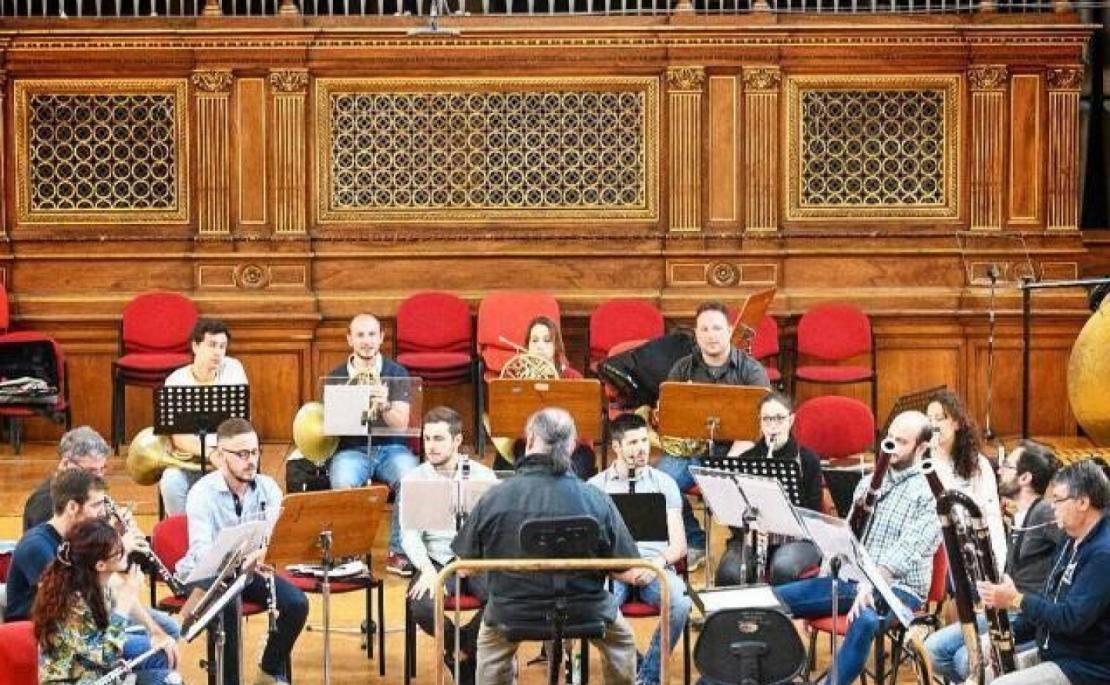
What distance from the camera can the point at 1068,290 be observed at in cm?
1407

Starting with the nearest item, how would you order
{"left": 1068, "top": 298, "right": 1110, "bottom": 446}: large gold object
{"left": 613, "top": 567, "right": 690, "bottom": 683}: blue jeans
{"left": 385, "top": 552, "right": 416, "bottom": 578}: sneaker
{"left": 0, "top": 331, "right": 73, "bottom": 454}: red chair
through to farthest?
{"left": 613, "top": 567, "right": 690, "bottom": 683}: blue jeans
{"left": 385, "top": 552, "right": 416, "bottom": 578}: sneaker
{"left": 1068, "top": 298, "right": 1110, "bottom": 446}: large gold object
{"left": 0, "top": 331, "right": 73, "bottom": 454}: red chair

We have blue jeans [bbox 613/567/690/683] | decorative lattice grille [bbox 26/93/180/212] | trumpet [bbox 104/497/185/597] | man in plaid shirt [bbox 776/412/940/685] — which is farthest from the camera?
decorative lattice grille [bbox 26/93/180/212]

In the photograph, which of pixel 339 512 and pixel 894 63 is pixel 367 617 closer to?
pixel 339 512

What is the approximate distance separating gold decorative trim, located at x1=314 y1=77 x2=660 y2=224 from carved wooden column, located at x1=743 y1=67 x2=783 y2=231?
0.57 meters

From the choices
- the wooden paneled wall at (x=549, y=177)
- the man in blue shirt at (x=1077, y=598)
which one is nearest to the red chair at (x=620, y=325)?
the wooden paneled wall at (x=549, y=177)

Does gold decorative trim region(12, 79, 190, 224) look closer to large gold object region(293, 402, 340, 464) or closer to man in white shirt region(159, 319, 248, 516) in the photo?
man in white shirt region(159, 319, 248, 516)

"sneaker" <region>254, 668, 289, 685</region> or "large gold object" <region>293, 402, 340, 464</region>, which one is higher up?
"large gold object" <region>293, 402, 340, 464</region>

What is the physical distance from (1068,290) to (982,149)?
1.03 meters

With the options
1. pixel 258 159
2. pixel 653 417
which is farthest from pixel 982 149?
pixel 258 159

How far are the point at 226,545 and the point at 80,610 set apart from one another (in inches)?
31.2

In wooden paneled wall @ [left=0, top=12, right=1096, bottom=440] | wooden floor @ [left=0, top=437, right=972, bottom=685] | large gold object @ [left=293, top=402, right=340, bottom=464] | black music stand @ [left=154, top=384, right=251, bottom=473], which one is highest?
Answer: wooden paneled wall @ [left=0, top=12, right=1096, bottom=440]

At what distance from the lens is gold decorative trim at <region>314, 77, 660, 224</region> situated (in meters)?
14.1

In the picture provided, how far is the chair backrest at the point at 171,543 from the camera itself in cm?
954

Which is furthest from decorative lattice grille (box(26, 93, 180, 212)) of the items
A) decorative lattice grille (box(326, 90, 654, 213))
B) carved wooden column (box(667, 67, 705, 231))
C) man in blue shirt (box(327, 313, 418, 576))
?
carved wooden column (box(667, 67, 705, 231))
